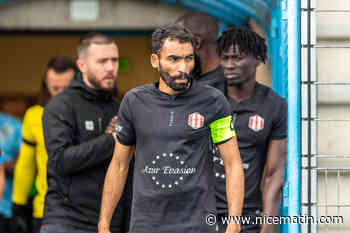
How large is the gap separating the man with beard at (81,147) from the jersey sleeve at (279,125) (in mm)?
1131

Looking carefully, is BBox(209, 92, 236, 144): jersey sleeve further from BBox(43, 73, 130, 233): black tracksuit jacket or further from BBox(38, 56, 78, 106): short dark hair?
BBox(38, 56, 78, 106): short dark hair

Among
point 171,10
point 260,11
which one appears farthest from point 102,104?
point 171,10

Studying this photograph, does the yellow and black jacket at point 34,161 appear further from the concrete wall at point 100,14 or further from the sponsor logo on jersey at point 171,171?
the concrete wall at point 100,14

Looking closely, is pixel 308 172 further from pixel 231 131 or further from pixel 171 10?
pixel 171 10

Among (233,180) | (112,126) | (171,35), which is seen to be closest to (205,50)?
(112,126)

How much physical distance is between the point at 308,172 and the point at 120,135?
3.93ft

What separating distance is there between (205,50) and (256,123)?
92cm

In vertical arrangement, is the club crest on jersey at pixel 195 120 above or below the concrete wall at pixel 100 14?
below

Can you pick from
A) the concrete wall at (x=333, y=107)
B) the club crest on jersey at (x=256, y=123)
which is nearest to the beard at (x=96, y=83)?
the club crest on jersey at (x=256, y=123)

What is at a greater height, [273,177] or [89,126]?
[89,126]

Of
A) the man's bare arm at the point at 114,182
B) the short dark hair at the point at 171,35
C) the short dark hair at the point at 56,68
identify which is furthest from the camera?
the short dark hair at the point at 56,68

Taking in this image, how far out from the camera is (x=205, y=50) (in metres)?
6.53

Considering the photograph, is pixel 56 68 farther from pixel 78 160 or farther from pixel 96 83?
pixel 78 160

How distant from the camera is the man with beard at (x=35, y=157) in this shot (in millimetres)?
7105
